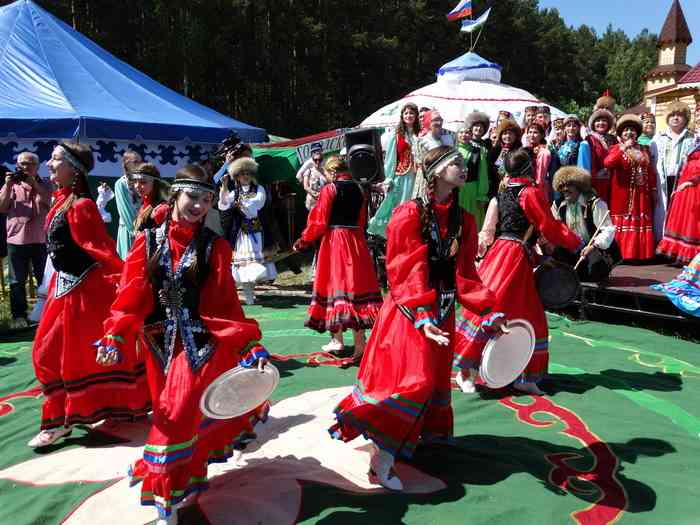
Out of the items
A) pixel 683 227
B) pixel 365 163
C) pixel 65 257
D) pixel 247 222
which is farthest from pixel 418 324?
pixel 683 227

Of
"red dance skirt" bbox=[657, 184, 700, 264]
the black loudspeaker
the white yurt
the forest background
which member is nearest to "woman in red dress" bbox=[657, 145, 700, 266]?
"red dance skirt" bbox=[657, 184, 700, 264]

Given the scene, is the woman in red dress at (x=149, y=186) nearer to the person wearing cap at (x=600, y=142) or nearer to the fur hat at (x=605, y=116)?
A: the person wearing cap at (x=600, y=142)

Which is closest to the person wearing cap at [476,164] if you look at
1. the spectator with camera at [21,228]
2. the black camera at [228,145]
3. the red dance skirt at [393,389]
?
the black camera at [228,145]

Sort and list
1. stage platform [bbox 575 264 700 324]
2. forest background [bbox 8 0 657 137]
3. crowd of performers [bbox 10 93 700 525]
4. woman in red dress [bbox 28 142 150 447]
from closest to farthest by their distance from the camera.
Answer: crowd of performers [bbox 10 93 700 525]
woman in red dress [bbox 28 142 150 447]
stage platform [bbox 575 264 700 324]
forest background [bbox 8 0 657 137]

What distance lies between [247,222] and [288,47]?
69.1 feet

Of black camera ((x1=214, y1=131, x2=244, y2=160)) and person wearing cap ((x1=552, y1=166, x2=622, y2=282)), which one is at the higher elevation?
black camera ((x1=214, y1=131, x2=244, y2=160))

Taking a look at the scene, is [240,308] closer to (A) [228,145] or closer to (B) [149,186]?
(B) [149,186]

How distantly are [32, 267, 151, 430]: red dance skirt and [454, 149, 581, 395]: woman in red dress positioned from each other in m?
2.42

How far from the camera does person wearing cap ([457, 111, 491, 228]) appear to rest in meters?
7.80

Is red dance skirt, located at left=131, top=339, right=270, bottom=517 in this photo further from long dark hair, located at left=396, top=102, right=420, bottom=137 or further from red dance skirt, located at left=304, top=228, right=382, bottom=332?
A: long dark hair, located at left=396, top=102, right=420, bottom=137

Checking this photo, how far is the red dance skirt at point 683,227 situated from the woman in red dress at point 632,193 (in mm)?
334

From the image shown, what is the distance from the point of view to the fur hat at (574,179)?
5.83 m

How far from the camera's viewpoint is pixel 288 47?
27125 millimetres

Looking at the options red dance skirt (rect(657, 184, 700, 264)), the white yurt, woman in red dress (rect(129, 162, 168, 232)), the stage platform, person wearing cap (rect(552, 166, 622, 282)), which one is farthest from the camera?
the white yurt
